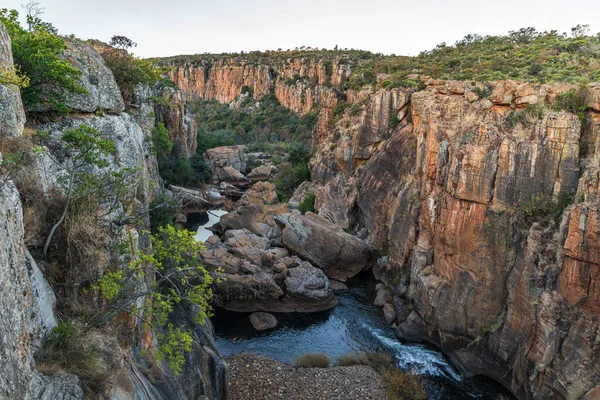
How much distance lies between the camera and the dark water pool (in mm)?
17905

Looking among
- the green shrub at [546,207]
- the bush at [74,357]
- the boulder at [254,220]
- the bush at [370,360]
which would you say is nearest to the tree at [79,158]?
the bush at [74,357]

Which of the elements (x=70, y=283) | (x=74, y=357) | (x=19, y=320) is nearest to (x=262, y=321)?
(x=70, y=283)

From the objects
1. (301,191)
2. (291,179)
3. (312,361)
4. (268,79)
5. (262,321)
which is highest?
(268,79)

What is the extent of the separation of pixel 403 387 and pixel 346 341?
16.3 ft

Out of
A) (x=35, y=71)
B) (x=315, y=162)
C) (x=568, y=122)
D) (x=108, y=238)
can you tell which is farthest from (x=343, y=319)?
(x=315, y=162)

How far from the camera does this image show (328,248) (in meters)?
28.2

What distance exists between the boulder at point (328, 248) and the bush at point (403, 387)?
1111cm

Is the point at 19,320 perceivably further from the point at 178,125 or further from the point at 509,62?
the point at 178,125

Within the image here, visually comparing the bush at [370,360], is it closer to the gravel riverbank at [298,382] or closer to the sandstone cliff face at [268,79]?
the gravel riverbank at [298,382]

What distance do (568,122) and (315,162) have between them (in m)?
28.5

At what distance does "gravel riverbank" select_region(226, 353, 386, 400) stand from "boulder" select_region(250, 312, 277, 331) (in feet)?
12.1

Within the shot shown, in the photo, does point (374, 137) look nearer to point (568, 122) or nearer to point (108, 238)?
point (568, 122)

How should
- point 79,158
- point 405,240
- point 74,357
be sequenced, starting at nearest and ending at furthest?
1. point 74,357
2. point 79,158
3. point 405,240

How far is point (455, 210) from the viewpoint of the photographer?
65.1ft
